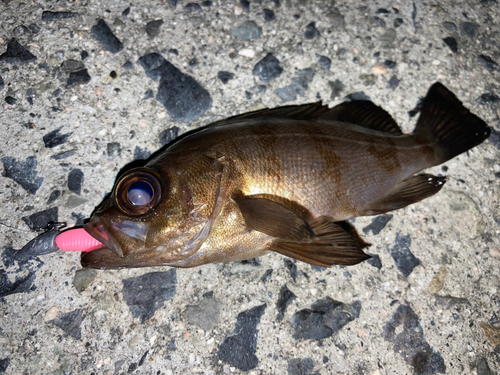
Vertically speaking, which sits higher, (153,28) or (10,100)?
(153,28)

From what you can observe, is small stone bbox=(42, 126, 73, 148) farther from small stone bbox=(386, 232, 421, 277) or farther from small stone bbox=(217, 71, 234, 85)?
small stone bbox=(386, 232, 421, 277)

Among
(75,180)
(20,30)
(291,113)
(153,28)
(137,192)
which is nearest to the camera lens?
(137,192)

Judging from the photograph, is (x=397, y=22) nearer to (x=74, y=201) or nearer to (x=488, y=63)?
(x=488, y=63)

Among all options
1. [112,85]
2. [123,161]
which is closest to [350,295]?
[123,161]

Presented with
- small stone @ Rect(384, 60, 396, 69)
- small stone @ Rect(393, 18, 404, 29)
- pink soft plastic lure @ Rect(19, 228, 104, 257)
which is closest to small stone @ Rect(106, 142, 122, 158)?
pink soft plastic lure @ Rect(19, 228, 104, 257)

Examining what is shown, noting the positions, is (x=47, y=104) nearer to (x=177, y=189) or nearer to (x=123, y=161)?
(x=123, y=161)

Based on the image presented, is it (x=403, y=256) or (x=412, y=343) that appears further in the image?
(x=403, y=256)

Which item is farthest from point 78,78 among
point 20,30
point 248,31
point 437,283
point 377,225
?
point 437,283
